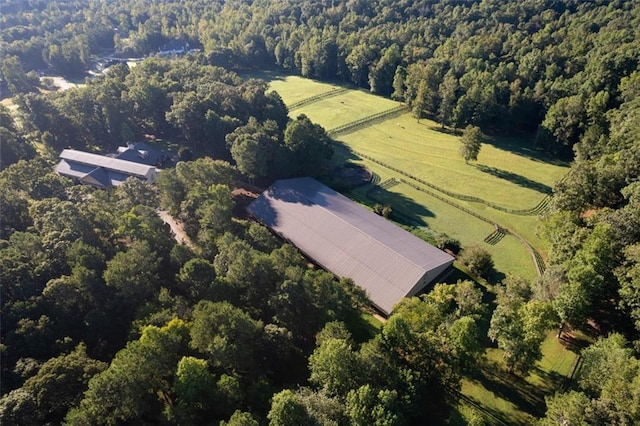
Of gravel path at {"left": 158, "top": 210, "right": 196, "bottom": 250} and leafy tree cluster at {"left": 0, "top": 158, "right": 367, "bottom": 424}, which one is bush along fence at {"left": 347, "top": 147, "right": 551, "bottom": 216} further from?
gravel path at {"left": 158, "top": 210, "right": 196, "bottom": 250}

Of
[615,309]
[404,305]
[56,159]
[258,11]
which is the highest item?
[258,11]

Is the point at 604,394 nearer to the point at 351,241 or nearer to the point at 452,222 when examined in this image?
the point at 351,241

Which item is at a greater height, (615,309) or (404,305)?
Answer: (615,309)

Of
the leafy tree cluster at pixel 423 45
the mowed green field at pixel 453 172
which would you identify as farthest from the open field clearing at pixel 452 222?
the leafy tree cluster at pixel 423 45

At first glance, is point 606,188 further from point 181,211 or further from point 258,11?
point 258,11

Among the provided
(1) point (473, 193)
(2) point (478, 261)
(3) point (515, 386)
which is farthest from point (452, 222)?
(3) point (515, 386)

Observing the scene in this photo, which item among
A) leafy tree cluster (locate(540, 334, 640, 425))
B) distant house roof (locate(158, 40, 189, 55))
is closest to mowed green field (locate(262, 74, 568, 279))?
leafy tree cluster (locate(540, 334, 640, 425))

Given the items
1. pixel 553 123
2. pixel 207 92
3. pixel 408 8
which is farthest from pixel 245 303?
pixel 408 8
